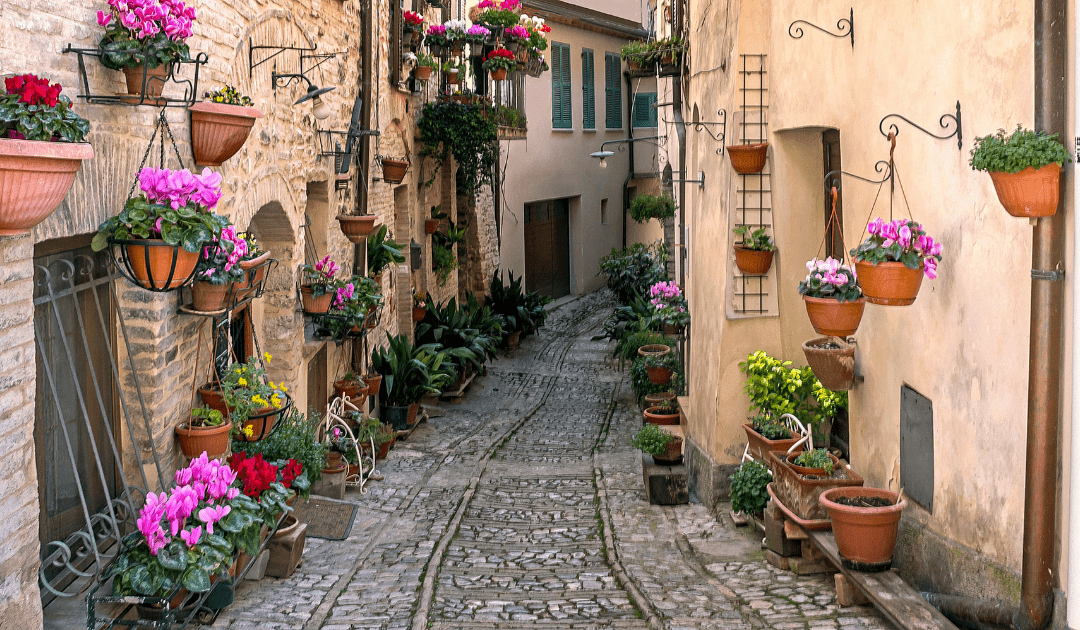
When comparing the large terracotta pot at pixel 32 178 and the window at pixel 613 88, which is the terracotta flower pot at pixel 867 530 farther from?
the window at pixel 613 88

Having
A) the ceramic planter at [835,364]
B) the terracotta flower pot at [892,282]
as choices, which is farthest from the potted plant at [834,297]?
the ceramic planter at [835,364]

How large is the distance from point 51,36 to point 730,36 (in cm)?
550

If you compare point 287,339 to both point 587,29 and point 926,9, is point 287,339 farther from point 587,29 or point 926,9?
point 587,29

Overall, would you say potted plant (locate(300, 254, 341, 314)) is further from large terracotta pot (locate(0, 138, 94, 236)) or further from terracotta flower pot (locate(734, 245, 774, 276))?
large terracotta pot (locate(0, 138, 94, 236))

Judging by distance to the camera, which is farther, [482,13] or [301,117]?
[482,13]

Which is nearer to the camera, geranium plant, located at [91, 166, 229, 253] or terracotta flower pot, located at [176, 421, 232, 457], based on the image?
geranium plant, located at [91, 166, 229, 253]

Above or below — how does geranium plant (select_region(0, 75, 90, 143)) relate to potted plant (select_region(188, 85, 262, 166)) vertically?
below

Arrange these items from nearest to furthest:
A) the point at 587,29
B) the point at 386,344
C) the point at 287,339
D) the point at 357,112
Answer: the point at 287,339 → the point at 357,112 → the point at 386,344 → the point at 587,29

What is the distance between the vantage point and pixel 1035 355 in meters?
3.78

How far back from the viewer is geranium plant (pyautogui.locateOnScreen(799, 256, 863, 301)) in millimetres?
5137

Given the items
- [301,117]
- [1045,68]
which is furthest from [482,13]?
[1045,68]

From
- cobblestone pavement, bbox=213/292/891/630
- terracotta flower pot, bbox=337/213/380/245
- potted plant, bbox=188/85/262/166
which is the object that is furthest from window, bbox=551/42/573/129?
potted plant, bbox=188/85/262/166

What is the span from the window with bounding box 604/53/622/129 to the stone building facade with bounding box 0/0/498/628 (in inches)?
490

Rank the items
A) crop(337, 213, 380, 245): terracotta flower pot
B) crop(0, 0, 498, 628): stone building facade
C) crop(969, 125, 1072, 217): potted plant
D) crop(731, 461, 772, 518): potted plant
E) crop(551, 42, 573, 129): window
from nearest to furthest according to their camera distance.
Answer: crop(0, 0, 498, 628): stone building facade < crop(969, 125, 1072, 217): potted plant < crop(731, 461, 772, 518): potted plant < crop(337, 213, 380, 245): terracotta flower pot < crop(551, 42, 573, 129): window
